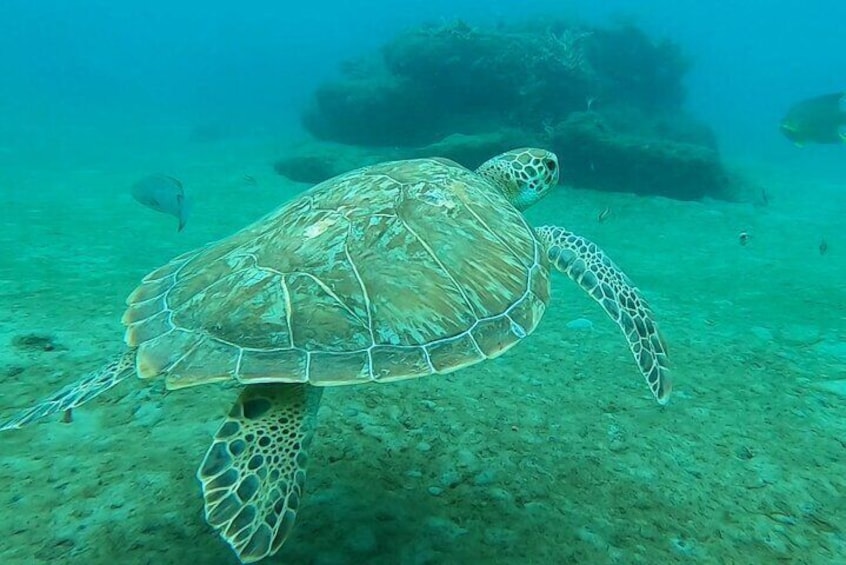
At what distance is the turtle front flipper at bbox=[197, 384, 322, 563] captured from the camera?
212 cm

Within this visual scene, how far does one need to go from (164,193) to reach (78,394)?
5897mm

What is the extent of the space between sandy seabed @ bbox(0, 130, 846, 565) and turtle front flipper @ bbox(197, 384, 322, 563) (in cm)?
38

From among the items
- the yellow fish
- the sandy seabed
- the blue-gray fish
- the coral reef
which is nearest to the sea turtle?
the sandy seabed

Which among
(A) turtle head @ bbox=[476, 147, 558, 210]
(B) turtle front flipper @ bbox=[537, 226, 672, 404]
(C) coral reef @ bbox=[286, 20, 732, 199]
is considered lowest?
(C) coral reef @ bbox=[286, 20, 732, 199]

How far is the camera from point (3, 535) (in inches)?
95.4

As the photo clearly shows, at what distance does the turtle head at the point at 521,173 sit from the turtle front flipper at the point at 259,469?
3071 mm

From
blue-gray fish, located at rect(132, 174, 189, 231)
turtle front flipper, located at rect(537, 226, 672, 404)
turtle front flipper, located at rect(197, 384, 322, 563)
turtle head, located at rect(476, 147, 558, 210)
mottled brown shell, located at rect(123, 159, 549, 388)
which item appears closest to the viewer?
turtle front flipper, located at rect(197, 384, 322, 563)

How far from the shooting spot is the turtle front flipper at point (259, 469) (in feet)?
6.96

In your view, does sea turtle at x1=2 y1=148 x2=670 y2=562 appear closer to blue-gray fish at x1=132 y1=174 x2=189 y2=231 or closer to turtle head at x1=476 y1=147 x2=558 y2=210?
turtle head at x1=476 y1=147 x2=558 y2=210

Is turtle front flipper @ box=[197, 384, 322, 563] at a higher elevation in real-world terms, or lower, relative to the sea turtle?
lower

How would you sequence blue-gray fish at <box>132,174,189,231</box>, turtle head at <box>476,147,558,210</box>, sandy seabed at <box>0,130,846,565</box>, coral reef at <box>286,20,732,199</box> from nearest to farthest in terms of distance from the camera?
sandy seabed at <box>0,130,846,565</box> < turtle head at <box>476,147,558,210</box> < blue-gray fish at <box>132,174,189,231</box> < coral reef at <box>286,20,732,199</box>

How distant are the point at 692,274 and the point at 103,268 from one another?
9.14 m

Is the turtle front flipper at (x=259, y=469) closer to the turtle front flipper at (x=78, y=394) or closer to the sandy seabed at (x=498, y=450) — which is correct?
the sandy seabed at (x=498, y=450)

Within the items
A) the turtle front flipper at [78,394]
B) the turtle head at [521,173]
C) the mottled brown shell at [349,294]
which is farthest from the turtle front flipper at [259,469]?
the turtle head at [521,173]
